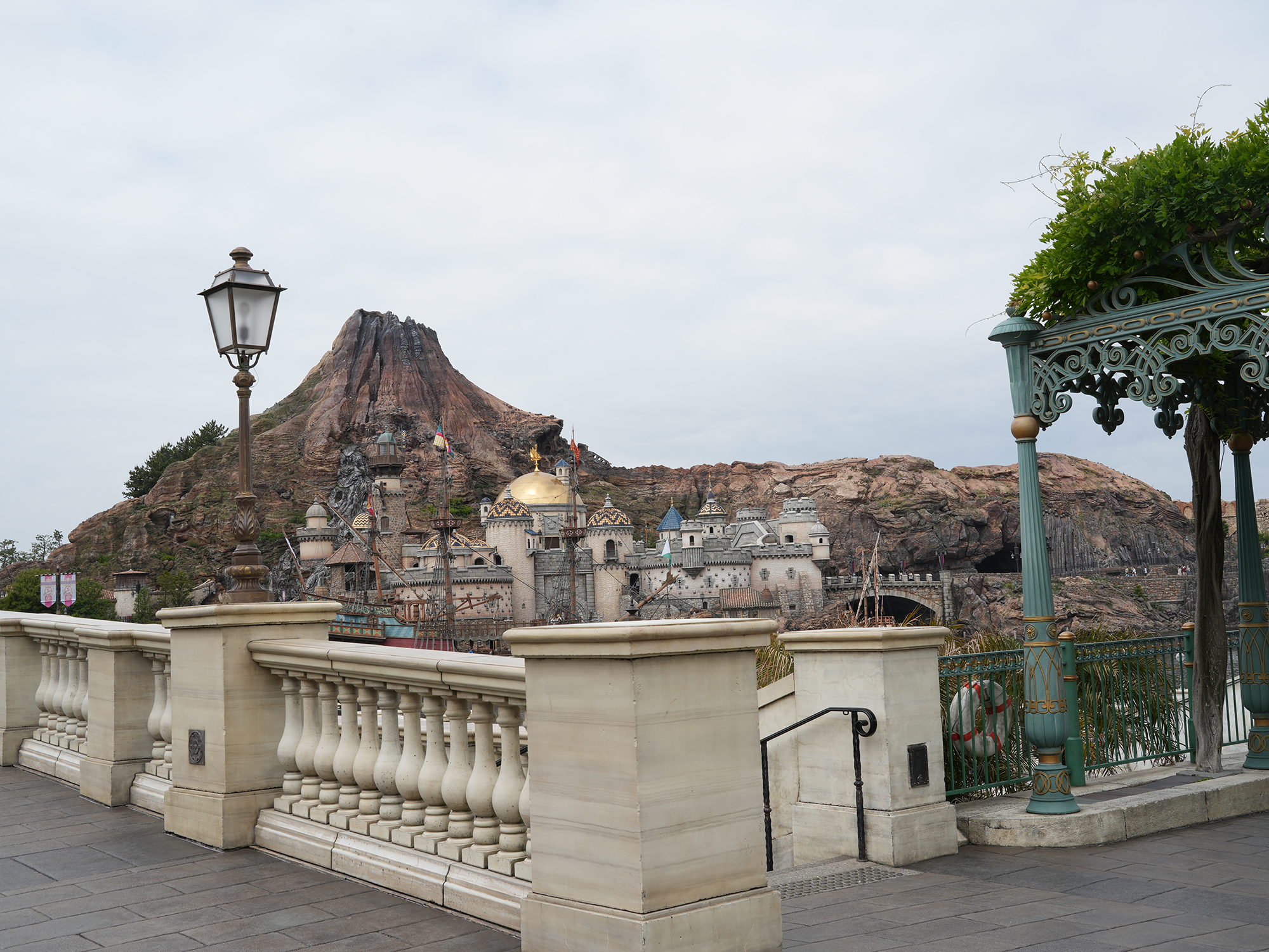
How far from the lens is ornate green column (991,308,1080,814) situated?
21.0 ft

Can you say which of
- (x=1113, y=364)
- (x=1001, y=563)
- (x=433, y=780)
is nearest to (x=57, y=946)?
(x=433, y=780)

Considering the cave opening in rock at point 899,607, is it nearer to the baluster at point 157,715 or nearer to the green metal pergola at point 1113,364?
the green metal pergola at point 1113,364

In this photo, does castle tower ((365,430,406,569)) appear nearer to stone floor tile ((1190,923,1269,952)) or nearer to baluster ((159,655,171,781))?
baluster ((159,655,171,781))

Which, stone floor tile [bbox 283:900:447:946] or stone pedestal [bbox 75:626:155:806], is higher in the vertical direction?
stone pedestal [bbox 75:626:155:806]

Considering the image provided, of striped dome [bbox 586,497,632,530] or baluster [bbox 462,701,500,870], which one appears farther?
striped dome [bbox 586,497,632,530]

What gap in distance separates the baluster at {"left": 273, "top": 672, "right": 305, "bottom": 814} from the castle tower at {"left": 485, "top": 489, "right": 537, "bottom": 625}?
75.0 meters

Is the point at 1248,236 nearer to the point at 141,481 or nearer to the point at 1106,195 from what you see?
the point at 1106,195

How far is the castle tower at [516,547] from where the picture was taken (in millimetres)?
80688

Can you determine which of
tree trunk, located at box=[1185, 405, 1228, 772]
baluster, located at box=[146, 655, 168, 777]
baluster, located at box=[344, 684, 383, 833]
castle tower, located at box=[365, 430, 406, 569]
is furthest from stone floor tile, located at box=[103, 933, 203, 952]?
castle tower, located at box=[365, 430, 406, 569]

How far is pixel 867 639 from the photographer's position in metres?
6.12

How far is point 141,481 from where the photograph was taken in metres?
111

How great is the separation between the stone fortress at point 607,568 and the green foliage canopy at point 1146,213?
71.3 meters

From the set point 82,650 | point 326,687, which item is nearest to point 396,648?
point 326,687

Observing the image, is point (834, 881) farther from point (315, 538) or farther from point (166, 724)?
point (315, 538)
